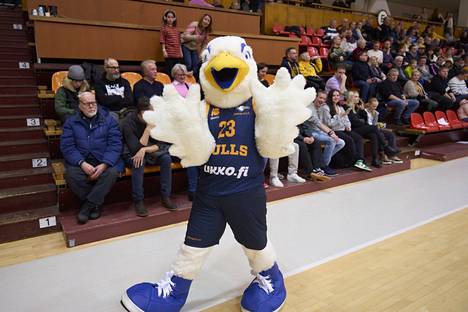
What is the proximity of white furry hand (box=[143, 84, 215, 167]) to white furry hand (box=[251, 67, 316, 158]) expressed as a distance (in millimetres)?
275

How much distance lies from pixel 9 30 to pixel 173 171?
454cm

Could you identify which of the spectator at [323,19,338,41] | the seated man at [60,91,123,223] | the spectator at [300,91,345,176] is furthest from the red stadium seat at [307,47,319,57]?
the seated man at [60,91,123,223]

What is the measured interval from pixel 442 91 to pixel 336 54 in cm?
240

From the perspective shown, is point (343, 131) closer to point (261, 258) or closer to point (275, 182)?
point (275, 182)

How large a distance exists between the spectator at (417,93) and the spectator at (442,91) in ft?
1.23

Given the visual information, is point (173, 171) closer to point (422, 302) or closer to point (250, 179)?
point (250, 179)

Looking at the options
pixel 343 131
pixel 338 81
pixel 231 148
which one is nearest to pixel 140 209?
pixel 231 148

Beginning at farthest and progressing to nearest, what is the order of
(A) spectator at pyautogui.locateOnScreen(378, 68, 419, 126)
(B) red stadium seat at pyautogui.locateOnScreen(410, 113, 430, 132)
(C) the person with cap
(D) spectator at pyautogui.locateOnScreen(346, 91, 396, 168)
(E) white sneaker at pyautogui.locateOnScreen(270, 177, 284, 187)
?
(A) spectator at pyautogui.locateOnScreen(378, 68, 419, 126)
(B) red stadium seat at pyautogui.locateOnScreen(410, 113, 430, 132)
(D) spectator at pyautogui.locateOnScreen(346, 91, 396, 168)
(E) white sneaker at pyautogui.locateOnScreen(270, 177, 284, 187)
(C) the person with cap

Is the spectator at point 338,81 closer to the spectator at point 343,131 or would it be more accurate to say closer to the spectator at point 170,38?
the spectator at point 343,131

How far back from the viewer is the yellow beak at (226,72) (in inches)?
71.7

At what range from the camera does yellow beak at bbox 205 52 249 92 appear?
1820mm

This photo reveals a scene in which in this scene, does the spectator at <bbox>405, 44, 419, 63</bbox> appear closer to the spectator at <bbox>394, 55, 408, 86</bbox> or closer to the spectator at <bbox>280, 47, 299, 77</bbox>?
the spectator at <bbox>394, 55, 408, 86</bbox>

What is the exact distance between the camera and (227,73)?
1839 mm

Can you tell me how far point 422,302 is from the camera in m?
2.23
